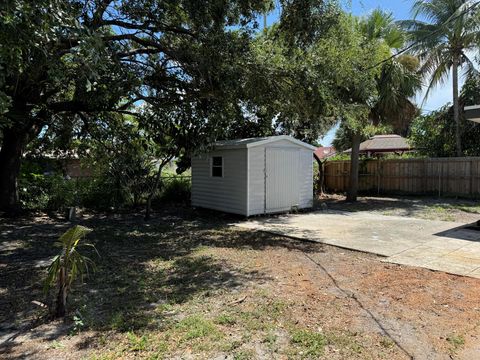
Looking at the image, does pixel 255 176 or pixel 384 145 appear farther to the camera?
pixel 384 145

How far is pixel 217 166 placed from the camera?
1172 centimetres

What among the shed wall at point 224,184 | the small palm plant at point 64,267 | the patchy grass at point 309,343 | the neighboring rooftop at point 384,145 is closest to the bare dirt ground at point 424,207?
the shed wall at point 224,184

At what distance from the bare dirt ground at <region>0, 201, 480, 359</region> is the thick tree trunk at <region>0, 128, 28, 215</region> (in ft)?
13.4

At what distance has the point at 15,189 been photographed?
1050 cm

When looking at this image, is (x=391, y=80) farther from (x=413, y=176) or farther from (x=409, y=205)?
(x=413, y=176)

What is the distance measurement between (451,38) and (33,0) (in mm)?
16732

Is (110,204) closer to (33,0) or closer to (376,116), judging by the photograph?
(33,0)

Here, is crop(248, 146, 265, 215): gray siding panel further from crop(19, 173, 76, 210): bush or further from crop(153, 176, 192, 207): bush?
crop(19, 173, 76, 210): bush

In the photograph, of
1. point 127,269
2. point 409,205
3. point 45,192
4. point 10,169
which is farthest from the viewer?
point 409,205

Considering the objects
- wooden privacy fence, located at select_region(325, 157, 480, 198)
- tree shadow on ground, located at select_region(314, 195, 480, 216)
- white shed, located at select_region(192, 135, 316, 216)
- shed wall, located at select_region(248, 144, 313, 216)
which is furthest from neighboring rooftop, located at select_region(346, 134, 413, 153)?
shed wall, located at select_region(248, 144, 313, 216)

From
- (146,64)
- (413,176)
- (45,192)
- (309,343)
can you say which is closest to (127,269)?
(309,343)

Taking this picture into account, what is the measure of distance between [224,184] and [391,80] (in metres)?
7.21

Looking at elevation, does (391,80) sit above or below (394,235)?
above

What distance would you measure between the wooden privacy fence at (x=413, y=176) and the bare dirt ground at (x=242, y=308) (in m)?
11.2
